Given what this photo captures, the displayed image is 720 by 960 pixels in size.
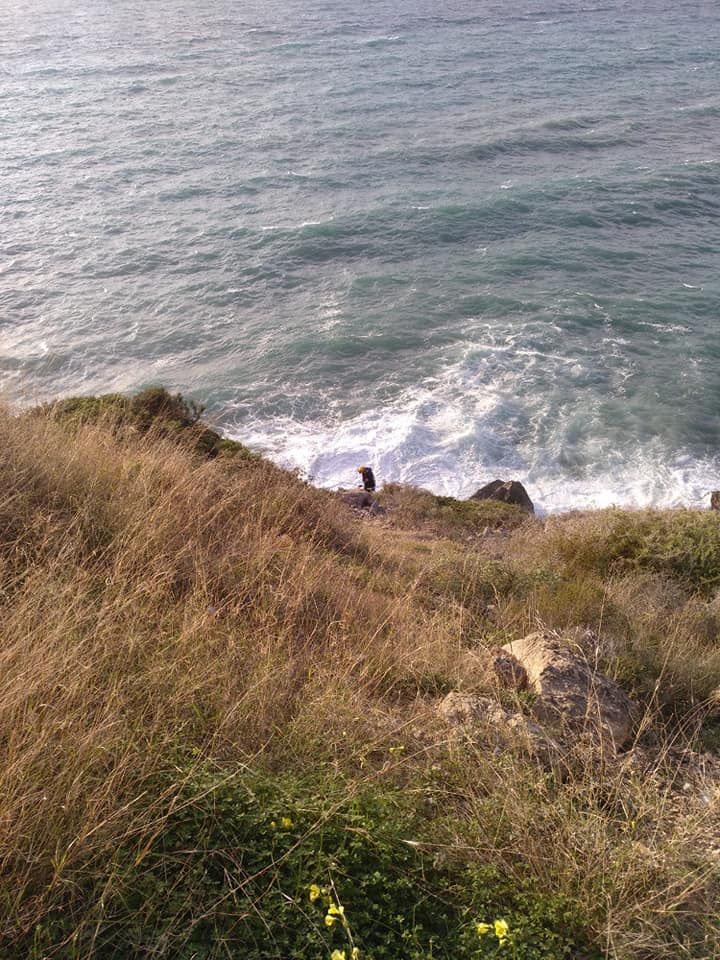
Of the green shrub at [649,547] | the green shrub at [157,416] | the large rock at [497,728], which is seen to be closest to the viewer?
the large rock at [497,728]

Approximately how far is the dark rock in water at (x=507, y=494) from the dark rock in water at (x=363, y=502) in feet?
8.23

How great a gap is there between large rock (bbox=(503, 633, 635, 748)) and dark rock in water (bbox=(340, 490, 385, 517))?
942 centimetres

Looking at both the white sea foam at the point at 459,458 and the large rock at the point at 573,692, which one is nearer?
the large rock at the point at 573,692

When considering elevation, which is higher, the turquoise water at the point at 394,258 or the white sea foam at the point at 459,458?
the turquoise water at the point at 394,258

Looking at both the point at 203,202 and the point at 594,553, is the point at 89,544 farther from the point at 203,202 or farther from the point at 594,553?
the point at 203,202

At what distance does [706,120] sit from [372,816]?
44702mm

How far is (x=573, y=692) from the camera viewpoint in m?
4.75

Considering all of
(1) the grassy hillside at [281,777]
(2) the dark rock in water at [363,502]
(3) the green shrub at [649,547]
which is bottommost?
(2) the dark rock in water at [363,502]

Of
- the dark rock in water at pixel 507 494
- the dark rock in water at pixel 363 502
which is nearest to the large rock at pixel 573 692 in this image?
the dark rock in water at pixel 363 502

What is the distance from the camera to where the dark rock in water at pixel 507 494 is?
16.3 m

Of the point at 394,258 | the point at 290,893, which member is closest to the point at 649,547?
the point at 290,893

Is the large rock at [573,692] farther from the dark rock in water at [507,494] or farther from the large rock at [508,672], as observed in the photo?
the dark rock in water at [507,494]

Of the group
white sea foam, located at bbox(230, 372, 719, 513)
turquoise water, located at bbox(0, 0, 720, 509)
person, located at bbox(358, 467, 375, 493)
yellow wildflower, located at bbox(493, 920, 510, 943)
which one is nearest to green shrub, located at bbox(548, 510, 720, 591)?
yellow wildflower, located at bbox(493, 920, 510, 943)

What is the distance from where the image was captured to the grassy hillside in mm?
2760
